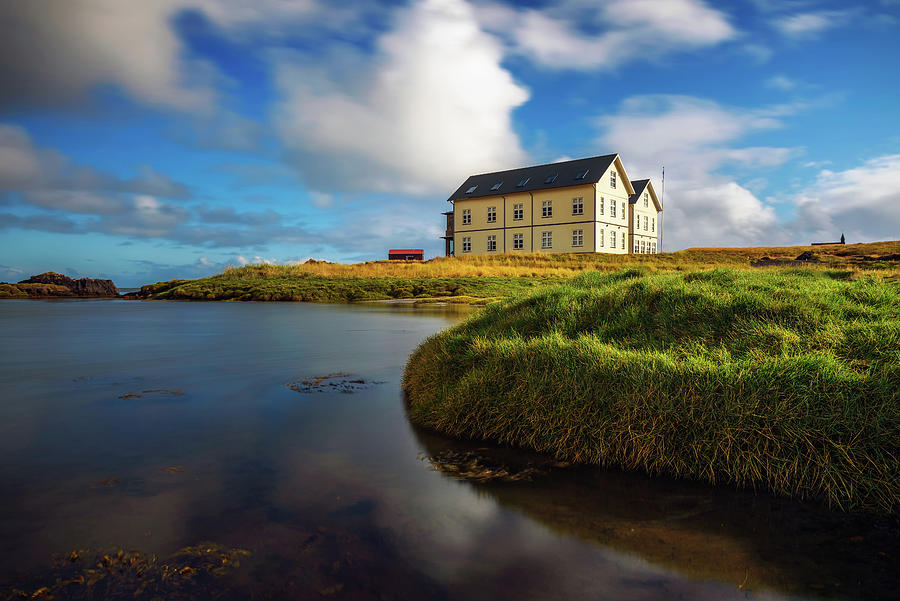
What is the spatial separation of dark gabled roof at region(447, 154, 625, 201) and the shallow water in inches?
1625

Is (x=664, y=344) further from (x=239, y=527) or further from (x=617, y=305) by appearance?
(x=239, y=527)

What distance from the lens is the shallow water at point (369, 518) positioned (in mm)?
3035

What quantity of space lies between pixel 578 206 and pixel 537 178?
587cm

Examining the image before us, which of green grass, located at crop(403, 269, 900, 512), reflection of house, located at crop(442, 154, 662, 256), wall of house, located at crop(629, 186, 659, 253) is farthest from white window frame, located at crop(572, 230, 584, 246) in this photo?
green grass, located at crop(403, 269, 900, 512)

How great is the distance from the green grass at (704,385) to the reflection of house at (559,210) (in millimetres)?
37865

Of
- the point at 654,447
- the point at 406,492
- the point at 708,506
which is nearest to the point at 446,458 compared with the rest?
the point at 406,492

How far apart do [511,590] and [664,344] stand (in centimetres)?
408

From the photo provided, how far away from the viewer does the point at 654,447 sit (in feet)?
15.5

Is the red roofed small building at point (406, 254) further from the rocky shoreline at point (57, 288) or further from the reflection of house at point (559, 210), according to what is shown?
the rocky shoreline at point (57, 288)

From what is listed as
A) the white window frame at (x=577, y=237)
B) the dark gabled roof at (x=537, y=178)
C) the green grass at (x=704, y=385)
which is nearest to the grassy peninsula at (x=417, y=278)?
the white window frame at (x=577, y=237)

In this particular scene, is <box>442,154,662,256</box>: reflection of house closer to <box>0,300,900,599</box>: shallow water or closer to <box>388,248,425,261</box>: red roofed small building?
<box>388,248,425,261</box>: red roofed small building

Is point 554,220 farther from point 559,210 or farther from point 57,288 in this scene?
point 57,288

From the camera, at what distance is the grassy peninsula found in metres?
31.4

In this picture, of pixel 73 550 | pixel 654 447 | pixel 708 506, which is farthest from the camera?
pixel 654 447
